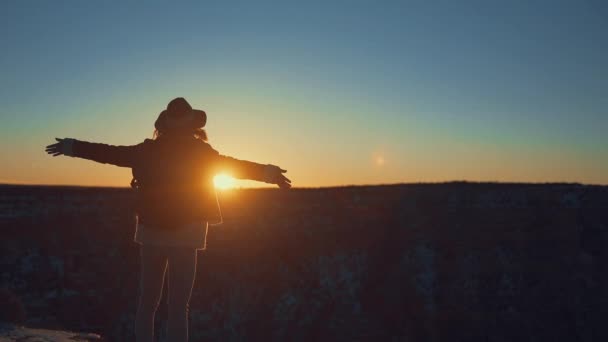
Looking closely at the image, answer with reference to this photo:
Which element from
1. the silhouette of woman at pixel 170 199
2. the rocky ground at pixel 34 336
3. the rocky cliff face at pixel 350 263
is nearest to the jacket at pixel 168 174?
the silhouette of woman at pixel 170 199

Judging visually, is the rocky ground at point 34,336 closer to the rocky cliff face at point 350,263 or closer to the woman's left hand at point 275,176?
the woman's left hand at point 275,176

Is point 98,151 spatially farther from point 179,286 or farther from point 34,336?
point 34,336

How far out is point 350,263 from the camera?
28797 millimetres

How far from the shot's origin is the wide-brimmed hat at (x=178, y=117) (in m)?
3.90

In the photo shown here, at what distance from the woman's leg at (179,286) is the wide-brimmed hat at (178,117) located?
3.02 feet

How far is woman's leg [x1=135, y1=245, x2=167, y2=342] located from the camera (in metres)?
3.87

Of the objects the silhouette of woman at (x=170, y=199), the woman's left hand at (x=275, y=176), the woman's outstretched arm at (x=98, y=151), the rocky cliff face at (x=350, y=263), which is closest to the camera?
the silhouette of woman at (x=170, y=199)

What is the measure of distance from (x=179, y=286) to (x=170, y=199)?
65cm

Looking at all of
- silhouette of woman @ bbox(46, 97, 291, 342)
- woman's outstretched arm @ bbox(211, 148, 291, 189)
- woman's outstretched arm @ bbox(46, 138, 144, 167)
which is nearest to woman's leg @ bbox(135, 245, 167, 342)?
silhouette of woman @ bbox(46, 97, 291, 342)

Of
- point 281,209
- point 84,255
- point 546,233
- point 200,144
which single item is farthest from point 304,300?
point 200,144

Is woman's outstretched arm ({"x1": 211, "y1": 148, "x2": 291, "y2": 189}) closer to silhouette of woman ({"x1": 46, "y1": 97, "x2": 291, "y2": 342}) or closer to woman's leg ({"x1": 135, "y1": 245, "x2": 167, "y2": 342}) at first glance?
silhouette of woman ({"x1": 46, "y1": 97, "x2": 291, "y2": 342})

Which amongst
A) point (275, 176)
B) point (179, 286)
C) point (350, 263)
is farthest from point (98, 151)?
point (350, 263)

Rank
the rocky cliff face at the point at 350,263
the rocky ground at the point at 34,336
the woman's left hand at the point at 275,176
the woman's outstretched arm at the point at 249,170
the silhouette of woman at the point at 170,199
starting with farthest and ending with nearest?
1. the rocky cliff face at the point at 350,263
2. the rocky ground at the point at 34,336
3. the woman's left hand at the point at 275,176
4. the woman's outstretched arm at the point at 249,170
5. the silhouette of woman at the point at 170,199

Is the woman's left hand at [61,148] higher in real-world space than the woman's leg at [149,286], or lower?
higher
